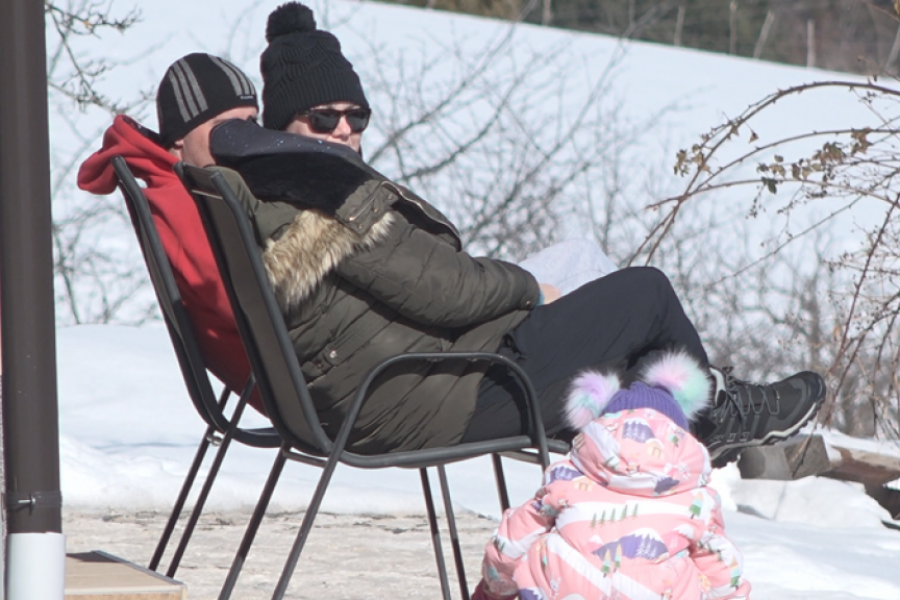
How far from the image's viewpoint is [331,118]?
2.97 meters

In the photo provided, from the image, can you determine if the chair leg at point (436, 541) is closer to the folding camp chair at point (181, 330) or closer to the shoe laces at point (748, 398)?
the folding camp chair at point (181, 330)

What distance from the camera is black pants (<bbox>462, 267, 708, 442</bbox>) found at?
257 centimetres

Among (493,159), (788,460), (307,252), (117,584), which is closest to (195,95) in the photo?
(307,252)

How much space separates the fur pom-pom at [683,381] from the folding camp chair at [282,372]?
24 cm

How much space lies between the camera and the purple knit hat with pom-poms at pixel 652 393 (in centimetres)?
237

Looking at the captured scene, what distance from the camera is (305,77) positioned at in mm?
2980

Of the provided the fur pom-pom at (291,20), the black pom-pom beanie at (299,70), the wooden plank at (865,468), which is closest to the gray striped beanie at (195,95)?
the black pom-pom beanie at (299,70)

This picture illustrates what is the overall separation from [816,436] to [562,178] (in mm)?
5801

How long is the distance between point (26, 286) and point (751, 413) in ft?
5.37

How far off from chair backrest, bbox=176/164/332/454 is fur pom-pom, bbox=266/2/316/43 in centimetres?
84

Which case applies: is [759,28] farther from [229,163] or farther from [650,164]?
[229,163]

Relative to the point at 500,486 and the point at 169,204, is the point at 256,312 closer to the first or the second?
the point at 169,204

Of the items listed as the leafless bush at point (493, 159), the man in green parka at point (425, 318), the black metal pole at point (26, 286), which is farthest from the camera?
the leafless bush at point (493, 159)

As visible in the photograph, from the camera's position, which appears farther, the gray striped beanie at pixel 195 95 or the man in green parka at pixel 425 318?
the gray striped beanie at pixel 195 95
